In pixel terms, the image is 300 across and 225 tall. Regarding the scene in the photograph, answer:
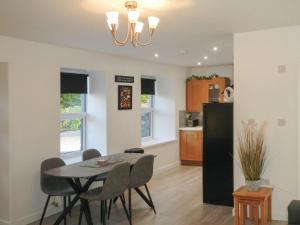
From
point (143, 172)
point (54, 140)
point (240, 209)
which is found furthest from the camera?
point (54, 140)

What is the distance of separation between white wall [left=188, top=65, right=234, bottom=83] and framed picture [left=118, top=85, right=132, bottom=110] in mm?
2693

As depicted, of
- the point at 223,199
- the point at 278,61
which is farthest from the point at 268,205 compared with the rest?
the point at 278,61

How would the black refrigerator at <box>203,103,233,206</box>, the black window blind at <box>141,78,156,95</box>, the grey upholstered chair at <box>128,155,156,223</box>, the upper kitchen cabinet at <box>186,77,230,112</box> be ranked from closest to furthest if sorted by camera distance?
the grey upholstered chair at <box>128,155,156,223</box>
the black refrigerator at <box>203,103,233,206</box>
the black window blind at <box>141,78,156,95</box>
the upper kitchen cabinet at <box>186,77,230,112</box>

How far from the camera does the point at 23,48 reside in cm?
469

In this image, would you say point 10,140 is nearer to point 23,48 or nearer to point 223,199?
point 23,48

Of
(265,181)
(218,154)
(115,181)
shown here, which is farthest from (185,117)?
(115,181)

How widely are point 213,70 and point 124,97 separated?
119 inches

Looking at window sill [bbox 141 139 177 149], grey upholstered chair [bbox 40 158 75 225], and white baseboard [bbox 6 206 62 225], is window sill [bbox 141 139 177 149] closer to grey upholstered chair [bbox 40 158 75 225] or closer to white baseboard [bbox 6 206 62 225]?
white baseboard [bbox 6 206 62 225]

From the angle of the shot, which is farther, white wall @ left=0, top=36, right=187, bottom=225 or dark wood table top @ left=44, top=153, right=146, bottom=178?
white wall @ left=0, top=36, right=187, bottom=225

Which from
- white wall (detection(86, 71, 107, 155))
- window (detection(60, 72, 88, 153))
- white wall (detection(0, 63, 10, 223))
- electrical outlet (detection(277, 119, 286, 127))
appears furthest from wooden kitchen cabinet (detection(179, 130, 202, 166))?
white wall (detection(0, 63, 10, 223))

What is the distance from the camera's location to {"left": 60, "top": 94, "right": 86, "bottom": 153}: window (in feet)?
19.7

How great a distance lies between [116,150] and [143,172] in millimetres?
1771

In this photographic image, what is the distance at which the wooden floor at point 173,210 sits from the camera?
15.5 ft

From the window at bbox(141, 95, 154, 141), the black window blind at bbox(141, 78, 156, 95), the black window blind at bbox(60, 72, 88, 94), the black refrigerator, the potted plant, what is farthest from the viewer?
the window at bbox(141, 95, 154, 141)
